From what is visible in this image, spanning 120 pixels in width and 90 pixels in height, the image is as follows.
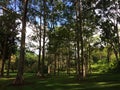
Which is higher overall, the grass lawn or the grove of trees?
the grove of trees

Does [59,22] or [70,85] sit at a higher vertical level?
[59,22]

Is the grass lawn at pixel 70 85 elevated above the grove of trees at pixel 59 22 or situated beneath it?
situated beneath

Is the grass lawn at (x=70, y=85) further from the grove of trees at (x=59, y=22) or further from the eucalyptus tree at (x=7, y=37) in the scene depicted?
the eucalyptus tree at (x=7, y=37)

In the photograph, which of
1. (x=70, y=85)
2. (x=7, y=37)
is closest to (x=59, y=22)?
(x=7, y=37)

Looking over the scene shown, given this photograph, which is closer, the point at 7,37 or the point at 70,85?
the point at 70,85

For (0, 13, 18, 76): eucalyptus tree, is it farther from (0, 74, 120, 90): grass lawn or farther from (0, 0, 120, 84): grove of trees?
(0, 74, 120, 90): grass lawn

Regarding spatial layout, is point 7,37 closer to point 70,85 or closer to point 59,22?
point 59,22

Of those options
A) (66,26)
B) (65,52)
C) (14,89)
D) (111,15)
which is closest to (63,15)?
(66,26)

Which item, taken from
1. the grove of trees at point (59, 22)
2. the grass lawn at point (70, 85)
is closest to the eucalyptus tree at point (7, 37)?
the grove of trees at point (59, 22)

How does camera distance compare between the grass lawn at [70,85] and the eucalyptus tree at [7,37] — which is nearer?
the grass lawn at [70,85]

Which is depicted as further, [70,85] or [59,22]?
[59,22]

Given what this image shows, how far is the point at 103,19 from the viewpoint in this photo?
48000 mm

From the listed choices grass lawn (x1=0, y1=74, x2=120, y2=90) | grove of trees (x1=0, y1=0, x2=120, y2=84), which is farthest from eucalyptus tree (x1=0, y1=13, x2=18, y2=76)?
grass lawn (x1=0, y1=74, x2=120, y2=90)

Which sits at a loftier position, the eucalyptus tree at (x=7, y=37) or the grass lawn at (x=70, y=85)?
the eucalyptus tree at (x=7, y=37)
